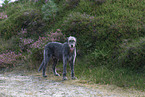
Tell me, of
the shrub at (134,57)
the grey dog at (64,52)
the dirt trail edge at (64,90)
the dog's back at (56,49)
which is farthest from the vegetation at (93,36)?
the dog's back at (56,49)

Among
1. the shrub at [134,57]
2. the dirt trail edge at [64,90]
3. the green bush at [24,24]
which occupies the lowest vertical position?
the dirt trail edge at [64,90]

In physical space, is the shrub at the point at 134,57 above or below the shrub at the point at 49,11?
below

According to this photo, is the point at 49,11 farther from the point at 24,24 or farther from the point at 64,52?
the point at 64,52

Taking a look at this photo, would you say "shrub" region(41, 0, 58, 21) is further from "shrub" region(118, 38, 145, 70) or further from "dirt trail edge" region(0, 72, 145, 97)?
"dirt trail edge" region(0, 72, 145, 97)

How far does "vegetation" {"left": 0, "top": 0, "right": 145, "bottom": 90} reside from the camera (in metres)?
8.54

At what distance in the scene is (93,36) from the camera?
11.5 m

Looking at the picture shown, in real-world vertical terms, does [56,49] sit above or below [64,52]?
above

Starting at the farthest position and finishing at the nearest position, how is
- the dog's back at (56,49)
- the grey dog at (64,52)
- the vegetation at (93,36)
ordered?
the dog's back at (56,49)
the vegetation at (93,36)
the grey dog at (64,52)

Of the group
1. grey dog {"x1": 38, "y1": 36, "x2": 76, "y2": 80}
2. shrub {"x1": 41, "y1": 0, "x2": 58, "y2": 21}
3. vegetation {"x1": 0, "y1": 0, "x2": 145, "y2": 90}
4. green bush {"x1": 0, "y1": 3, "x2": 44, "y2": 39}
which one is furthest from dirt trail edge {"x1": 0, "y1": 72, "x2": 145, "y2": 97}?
shrub {"x1": 41, "y1": 0, "x2": 58, "y2": 21}

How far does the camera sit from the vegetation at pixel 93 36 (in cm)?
854

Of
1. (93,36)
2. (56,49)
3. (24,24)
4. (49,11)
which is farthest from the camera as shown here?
(24,24)

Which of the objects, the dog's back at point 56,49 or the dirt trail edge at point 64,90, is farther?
the dog's back at point 56,49

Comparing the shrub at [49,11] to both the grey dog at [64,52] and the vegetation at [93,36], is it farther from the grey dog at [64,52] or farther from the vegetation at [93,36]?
the grey dog at [64,52]

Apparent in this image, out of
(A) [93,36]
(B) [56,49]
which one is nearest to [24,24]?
(A) [93,36]
